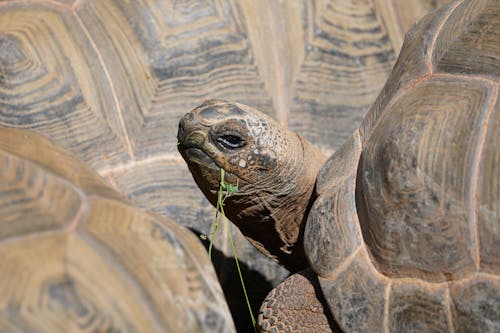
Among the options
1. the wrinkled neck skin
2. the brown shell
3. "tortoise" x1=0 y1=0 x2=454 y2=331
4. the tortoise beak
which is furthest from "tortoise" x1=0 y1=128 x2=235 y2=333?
"tortoise" x1=0 y1=0 x2=454 y2=331

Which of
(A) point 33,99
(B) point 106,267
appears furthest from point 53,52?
(B) point 106,267

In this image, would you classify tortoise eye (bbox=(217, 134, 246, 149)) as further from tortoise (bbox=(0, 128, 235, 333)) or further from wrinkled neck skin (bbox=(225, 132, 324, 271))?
tortoise (bbox=(0, 128, 235, 333))

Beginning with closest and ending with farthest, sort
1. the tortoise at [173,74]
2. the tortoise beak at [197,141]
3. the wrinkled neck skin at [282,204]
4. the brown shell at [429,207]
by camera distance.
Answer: the brown shell at [429,207] < the tortoise beak at [197,141] < the wrinkled neck skin at [282,204] < the tortoise at [173,74]

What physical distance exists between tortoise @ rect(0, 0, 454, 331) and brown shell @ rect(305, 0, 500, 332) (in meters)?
0.86

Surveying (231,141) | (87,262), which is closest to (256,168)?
(231,141)

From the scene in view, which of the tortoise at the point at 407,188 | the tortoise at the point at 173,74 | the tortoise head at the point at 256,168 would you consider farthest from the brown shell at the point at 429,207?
the tortoise at the point at 173,74

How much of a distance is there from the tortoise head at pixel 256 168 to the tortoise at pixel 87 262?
0.76 m

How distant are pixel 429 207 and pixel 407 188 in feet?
0.27

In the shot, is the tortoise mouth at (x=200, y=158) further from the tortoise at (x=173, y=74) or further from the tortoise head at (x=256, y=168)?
the tortoise at (x=173, y=74)

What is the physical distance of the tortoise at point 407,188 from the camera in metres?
2.11

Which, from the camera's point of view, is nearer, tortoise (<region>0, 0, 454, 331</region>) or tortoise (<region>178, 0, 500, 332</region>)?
tortoise (<region>178, 0, 500, 332</region>)

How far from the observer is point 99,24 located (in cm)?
331

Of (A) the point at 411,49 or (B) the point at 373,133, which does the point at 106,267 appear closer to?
(B) the point at 373,133

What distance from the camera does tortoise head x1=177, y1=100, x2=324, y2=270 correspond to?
9.02 ft
